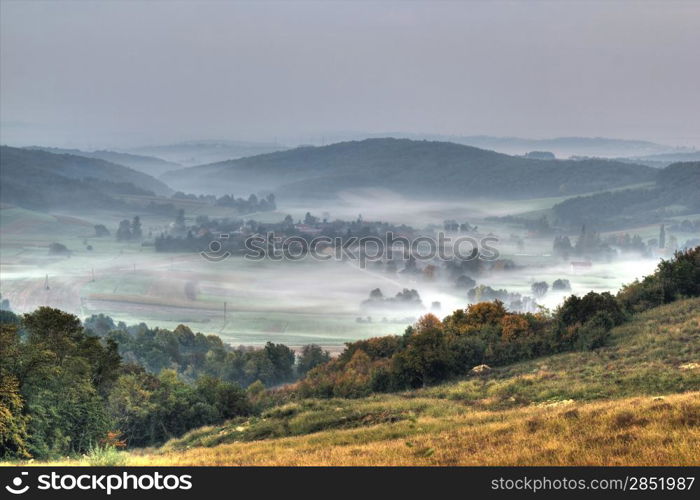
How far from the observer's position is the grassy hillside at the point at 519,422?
18.0 metres

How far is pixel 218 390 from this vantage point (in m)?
55.2

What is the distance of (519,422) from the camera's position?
2311 cm

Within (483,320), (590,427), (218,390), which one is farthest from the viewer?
(483,320)

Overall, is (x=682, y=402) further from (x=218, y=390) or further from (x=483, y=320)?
(x=483, y=320)

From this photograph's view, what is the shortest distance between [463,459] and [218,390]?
4003 cm

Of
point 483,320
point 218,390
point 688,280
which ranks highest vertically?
point 688,280

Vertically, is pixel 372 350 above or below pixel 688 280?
below

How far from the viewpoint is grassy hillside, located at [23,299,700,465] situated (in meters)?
18.0

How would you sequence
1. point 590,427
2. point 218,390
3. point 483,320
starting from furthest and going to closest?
point 483,320
point 218,390
point 590,427

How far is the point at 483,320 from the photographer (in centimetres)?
7175
